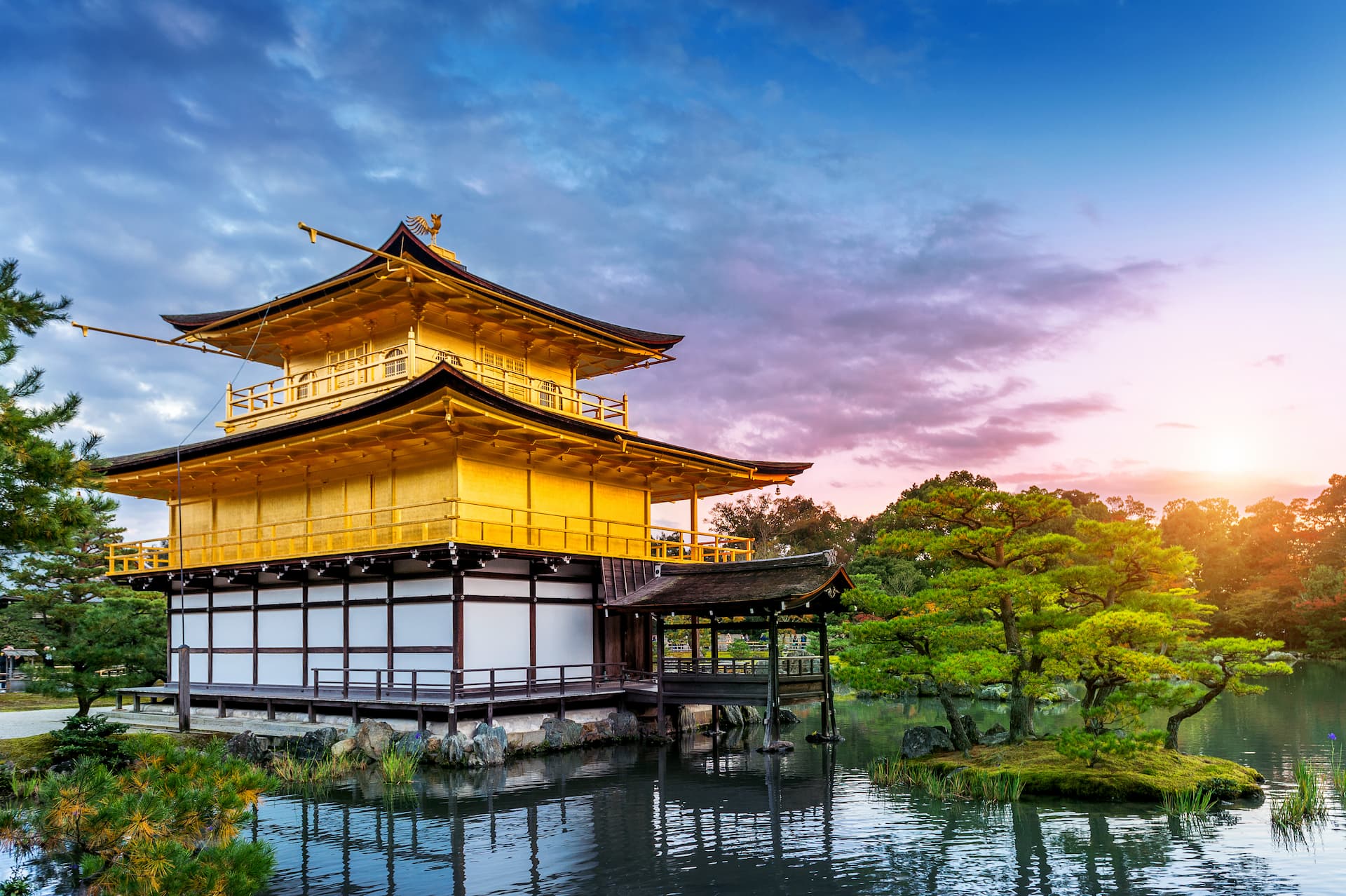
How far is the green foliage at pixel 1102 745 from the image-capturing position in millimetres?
17578

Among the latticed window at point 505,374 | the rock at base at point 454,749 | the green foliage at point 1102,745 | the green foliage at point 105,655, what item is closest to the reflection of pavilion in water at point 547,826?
the rock at base at point 454,749

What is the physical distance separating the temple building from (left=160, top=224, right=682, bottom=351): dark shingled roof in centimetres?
10

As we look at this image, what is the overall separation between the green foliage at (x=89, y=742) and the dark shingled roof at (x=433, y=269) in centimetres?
1385

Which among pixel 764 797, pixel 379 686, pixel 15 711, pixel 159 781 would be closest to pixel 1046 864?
pixel 764 797

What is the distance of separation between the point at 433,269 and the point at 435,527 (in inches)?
279

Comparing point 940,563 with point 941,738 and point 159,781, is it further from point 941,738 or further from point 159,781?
point 159,781

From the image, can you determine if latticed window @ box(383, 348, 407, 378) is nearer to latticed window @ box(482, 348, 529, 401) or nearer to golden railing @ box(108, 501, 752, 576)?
latticed window @ box(482, 348, 529, 401)

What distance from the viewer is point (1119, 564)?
19.4m

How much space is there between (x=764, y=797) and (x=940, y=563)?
1485 inches

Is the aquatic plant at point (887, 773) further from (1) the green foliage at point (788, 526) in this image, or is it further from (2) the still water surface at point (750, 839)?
(1) the green foliage at point (788, 526)

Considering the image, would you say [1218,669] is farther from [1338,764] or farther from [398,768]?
[398,768]

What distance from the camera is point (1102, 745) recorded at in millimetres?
17484

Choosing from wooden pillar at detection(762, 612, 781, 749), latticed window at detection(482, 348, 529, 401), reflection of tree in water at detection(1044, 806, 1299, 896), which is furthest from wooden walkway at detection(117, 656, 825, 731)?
reflection of tree in water at detection(1044, 806, 1299, 896)

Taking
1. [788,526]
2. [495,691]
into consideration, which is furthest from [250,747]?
[788,526]
